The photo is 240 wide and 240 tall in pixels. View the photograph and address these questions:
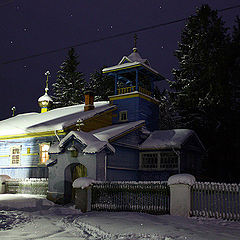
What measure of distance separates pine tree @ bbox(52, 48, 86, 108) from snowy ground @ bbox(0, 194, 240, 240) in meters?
39.7

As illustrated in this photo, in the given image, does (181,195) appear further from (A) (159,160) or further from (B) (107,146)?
(A) (159,160)

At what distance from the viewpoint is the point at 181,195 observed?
11742 mm

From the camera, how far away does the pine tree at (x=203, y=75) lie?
29125mm

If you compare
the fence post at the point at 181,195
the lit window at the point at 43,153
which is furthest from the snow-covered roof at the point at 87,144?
the lit window at the point at 43,153

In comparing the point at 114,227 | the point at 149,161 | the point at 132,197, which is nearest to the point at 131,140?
the point at 149,161

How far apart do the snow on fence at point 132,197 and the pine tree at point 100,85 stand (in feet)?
117

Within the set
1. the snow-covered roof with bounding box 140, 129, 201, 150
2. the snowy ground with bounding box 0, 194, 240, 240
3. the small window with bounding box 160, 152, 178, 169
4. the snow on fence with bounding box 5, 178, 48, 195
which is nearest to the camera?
the snowy ground with bounding box 0, 194, 240, 240

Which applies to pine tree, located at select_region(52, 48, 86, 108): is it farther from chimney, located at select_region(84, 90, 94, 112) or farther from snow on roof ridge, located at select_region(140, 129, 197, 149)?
snow on roof ridge, located at select_region(140, 129, 197, 149)

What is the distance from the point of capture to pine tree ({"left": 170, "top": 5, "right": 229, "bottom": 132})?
95.6 feet

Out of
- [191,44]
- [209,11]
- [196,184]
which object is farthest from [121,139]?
[209,11]

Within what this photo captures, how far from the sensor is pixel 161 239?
8.14 metres

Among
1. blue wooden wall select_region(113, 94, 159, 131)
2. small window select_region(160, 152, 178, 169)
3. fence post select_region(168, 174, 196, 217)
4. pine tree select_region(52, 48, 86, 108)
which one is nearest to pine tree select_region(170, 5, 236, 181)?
blue wooden wall select_region(113, 94, 159, 131)

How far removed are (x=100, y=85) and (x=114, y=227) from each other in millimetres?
44054

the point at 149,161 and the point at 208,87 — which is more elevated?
the point at 208,87
